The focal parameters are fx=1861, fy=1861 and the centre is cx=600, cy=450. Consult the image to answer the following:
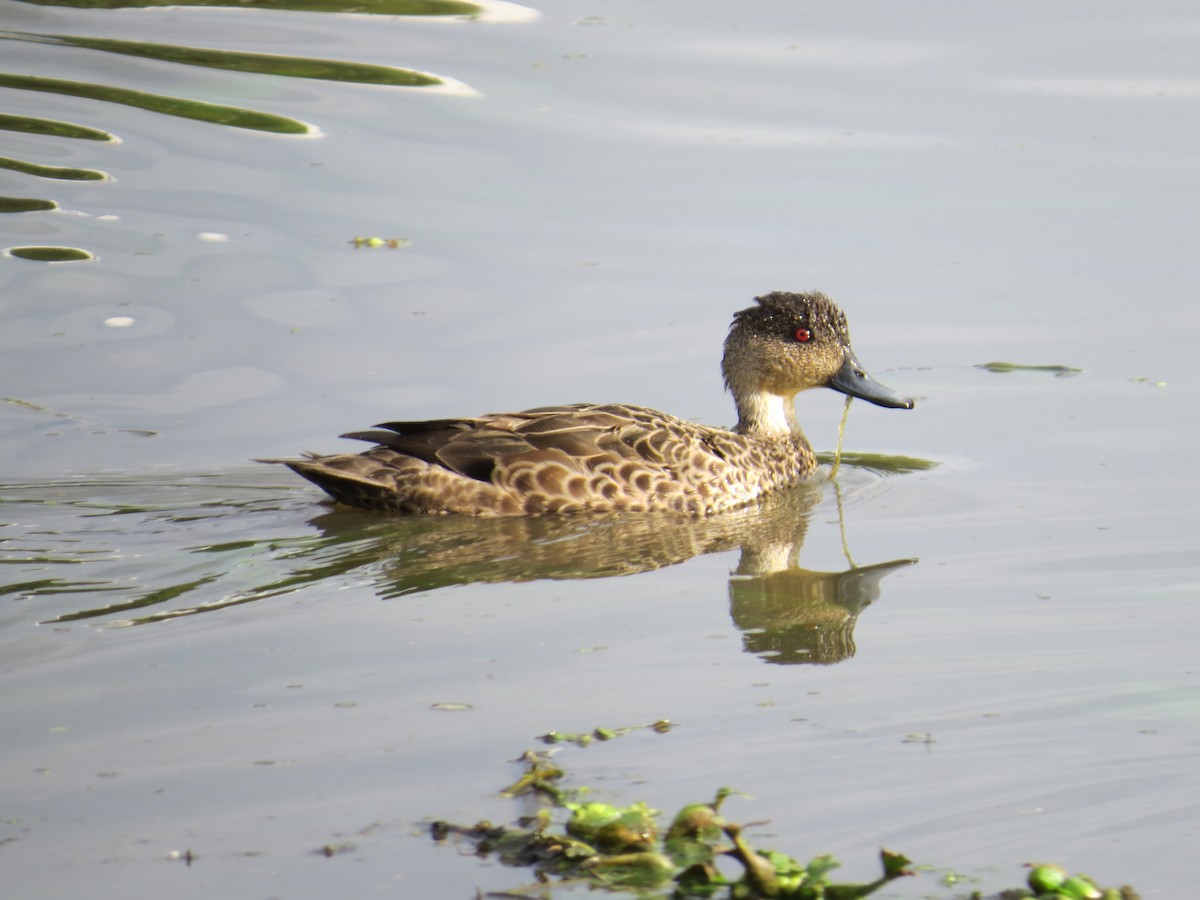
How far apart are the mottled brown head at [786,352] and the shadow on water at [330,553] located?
865 millimetres

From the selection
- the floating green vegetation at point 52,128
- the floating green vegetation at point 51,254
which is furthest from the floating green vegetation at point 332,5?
the floating green vegetation at point 51,254

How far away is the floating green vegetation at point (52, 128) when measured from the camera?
16141 mm

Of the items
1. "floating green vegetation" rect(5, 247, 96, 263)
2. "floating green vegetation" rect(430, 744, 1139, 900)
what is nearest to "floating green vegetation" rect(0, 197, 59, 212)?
"floating green vegetation" rect(5, 247, 96, 263)

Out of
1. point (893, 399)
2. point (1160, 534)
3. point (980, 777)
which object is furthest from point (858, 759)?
point (893, 399)

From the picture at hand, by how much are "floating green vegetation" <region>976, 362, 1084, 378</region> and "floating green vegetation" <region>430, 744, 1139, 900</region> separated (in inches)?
252

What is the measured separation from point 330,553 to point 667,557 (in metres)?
1.62

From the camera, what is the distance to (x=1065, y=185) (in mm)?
14180

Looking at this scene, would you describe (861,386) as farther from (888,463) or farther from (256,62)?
(256,62)

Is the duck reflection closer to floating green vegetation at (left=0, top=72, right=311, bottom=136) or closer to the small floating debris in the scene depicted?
the small floating debris

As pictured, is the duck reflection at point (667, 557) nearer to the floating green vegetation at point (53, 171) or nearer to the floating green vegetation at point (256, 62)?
the floating green vegetation at point (53, 171)

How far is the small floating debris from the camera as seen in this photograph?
1337 cm

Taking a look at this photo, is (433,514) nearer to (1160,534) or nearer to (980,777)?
(1160,534)

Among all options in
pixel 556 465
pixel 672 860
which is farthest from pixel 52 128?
pixel 672 860

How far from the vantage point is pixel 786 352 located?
431 inches
